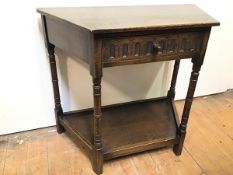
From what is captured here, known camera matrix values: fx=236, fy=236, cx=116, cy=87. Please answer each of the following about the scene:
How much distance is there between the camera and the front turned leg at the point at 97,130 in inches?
36.0

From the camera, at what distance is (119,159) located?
1272 millimetres

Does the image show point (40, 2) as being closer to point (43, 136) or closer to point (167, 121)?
point (43, 136)

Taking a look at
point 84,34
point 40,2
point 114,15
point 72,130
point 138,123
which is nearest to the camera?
point 84,34

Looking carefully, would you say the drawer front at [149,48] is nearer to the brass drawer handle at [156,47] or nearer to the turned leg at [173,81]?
the brass drawer handle at [156,47]

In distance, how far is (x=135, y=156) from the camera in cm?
130

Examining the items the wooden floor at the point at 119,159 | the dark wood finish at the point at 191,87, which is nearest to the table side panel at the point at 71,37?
the dark wood finish at the point at 191,87

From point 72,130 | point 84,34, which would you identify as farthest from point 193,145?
point 84,34

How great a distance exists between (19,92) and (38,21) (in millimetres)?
415

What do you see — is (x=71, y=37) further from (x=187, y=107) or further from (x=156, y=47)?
(x=187, y=107)

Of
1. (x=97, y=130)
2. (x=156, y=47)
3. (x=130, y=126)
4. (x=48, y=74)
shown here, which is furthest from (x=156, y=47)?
(x=48, y=74)

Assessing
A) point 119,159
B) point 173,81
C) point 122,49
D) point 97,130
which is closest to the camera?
point 122,49

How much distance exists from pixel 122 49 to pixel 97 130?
38cm

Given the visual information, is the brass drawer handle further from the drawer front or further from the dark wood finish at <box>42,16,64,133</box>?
the dark wood finish at <box>42,16,64,133</box>

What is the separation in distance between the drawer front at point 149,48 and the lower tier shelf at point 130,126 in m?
0.48
